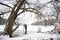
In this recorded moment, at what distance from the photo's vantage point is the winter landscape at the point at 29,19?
2301 mm

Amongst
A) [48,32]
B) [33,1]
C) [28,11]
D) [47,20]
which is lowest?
[48,32]

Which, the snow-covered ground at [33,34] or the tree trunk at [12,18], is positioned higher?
the tree trunk at [12,18]

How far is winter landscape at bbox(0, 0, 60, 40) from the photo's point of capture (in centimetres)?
230

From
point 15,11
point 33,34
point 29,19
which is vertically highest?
point 15,11

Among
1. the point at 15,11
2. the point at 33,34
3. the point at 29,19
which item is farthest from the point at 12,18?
the point at 33,34

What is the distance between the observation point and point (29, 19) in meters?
2.36

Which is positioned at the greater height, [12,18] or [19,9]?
[19,9]

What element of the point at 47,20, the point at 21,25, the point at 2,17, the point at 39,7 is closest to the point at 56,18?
the point at 47,20

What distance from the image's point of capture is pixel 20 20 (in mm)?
2326

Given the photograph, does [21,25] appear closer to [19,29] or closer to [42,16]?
[19,29]

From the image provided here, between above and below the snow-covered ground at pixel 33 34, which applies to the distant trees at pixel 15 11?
above

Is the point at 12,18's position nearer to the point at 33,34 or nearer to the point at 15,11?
the point at 15,11

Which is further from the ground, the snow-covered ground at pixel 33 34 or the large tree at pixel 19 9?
the large tree at pixel 19 9

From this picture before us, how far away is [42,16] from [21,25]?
14.8 inches
